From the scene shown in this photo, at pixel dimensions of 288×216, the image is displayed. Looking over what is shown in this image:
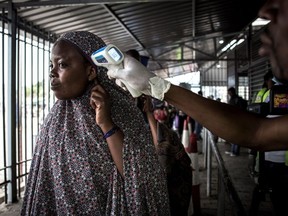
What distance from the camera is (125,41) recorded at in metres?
7.16

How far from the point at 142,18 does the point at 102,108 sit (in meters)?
4.76

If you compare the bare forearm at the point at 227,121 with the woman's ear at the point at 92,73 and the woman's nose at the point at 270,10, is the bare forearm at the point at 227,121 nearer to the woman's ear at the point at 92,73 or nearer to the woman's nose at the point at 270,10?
the woman's nose at the point at 270,10

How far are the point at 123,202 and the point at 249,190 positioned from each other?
4046 millimetres

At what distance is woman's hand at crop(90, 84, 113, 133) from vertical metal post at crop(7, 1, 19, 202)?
3046mm

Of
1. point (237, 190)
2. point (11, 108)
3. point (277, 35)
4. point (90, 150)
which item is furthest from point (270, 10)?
point (237, 190)

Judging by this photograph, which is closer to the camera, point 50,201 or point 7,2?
point 50,201

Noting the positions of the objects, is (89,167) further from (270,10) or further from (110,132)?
(270,10)

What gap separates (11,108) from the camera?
13.2 ft

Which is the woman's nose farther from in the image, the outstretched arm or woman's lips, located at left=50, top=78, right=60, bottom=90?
woman's lips, located at left=50, top=78, right=60, bottom=90

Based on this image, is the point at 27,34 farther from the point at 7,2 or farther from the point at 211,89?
the point at 211,89

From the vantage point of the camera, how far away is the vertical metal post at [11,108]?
12.8 feet

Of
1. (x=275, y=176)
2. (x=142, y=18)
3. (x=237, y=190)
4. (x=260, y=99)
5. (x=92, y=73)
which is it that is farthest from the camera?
(x=142, y=18)

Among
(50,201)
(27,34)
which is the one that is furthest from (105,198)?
(27,34)

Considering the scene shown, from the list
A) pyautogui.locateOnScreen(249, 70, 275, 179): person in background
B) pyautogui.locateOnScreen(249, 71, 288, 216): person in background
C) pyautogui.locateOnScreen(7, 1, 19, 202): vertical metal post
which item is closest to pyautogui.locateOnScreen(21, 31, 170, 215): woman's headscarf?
pyautogui.locateOnScreen(249, 71, 288, 216): person in background
